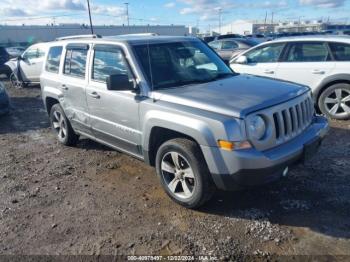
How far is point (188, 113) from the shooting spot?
361 cm

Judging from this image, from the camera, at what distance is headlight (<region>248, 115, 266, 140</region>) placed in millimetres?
3363

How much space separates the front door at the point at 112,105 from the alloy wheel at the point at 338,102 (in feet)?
15.0

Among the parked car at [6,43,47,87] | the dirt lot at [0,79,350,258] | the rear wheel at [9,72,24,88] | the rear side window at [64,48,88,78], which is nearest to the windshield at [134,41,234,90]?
the rear side window at [64,48,88,78]

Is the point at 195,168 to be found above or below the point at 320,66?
below

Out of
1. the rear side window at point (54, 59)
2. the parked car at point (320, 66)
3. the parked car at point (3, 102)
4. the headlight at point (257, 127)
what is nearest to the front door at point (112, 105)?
the rear side window at point (54, 59)

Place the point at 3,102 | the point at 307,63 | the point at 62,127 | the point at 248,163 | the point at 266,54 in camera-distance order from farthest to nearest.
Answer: the point at 3,102
the point at 266,54
the point at 307,63
the point at 62,127
the point at 248,163

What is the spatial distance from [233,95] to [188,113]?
22.3 inches

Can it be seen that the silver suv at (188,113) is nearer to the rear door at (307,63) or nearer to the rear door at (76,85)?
the rear door at (76,85)

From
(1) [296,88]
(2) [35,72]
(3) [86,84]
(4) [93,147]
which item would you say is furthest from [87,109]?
(2) [35,72]

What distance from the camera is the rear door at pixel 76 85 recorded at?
205 inches

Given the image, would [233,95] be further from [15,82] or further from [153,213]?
[15,82]

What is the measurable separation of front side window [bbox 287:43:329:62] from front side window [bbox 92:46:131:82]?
4.47 meters

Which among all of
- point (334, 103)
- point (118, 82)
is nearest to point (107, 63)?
point (118, 82)

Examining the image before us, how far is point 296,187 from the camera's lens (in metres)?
4.37
